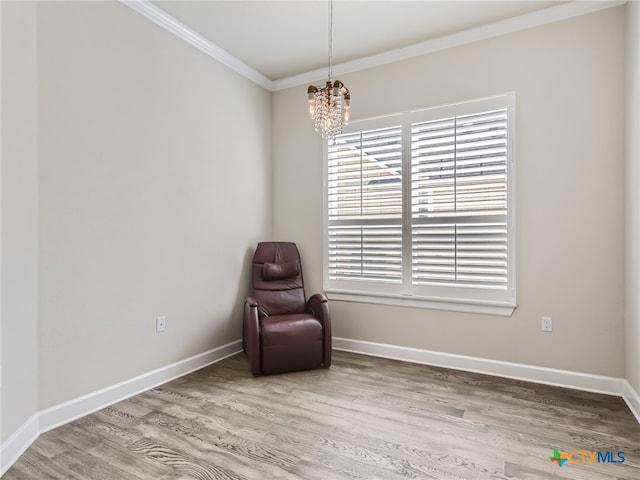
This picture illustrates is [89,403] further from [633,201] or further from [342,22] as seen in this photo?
[633,201]

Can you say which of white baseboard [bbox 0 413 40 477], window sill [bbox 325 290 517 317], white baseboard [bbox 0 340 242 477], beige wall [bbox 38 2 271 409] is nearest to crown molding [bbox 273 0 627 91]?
beige wall [bbox 38 2 271 409]

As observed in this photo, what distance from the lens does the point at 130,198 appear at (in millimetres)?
2723

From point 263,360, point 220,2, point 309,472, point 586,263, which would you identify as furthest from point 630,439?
point 220,2

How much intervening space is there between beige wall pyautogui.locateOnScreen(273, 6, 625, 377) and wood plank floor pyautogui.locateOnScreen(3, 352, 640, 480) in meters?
0.35

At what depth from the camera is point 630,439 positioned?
2098mm

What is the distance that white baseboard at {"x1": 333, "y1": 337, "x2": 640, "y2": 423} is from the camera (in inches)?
106

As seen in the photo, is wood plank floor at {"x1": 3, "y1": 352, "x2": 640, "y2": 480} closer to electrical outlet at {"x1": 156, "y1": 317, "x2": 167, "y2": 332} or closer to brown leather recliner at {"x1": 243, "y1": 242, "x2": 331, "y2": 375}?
brown leather recliner at {"x1": 243, "y1": 242, "x2": 331, "y2": 375}

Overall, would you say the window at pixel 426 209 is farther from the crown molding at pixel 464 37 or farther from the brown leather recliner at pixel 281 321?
the crown molding at pixel 464 37

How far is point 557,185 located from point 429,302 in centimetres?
140

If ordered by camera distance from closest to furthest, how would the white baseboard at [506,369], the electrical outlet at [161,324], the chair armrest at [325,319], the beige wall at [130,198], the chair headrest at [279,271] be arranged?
the beige wall at [130,198] < the white baseboard at [506,369] < the electrical outlet at [161,324] < the chair armrest at [325,319] < the chair headrest at [279,271]

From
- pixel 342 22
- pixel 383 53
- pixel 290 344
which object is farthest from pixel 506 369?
pixel 342 22

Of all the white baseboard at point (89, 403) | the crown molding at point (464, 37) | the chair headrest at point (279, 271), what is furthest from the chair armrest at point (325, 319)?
the crown molding at point (464, 37)

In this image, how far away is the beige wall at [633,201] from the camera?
2371mm

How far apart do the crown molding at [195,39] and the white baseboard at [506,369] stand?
9.55 feet
